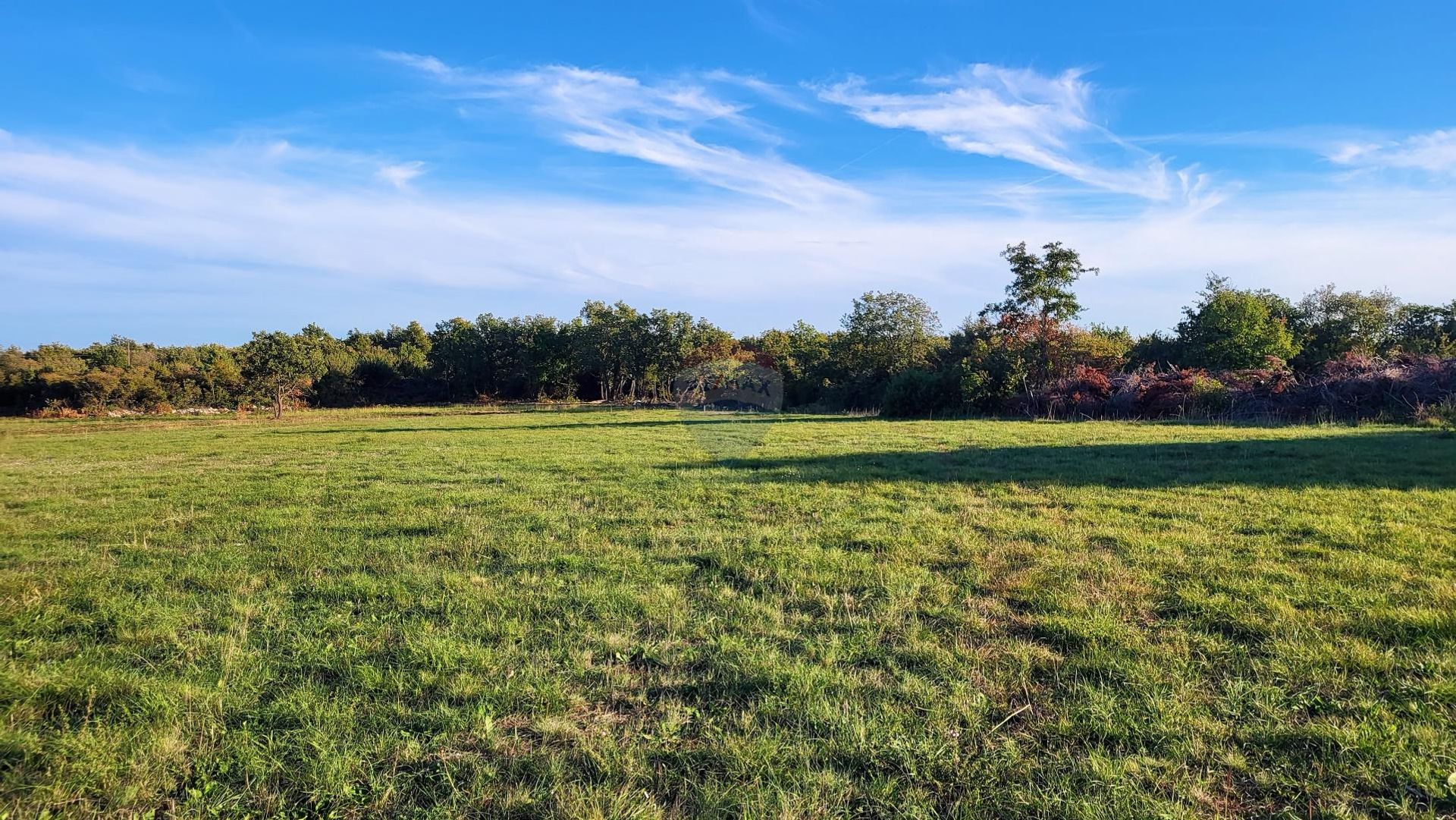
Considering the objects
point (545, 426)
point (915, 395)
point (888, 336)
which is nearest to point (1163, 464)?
point (915, 395)

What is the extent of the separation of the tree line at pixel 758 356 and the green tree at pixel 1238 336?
8cm

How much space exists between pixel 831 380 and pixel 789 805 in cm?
4239

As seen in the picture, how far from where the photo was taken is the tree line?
29156mm

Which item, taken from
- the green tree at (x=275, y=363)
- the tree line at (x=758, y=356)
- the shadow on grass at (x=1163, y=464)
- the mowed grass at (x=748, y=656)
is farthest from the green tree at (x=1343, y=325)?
the green tree at (x=275, y=363)

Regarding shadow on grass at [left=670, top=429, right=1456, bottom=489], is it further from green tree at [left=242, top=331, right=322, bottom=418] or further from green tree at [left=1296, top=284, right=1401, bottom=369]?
green tree at [left=242, top=331, right=322, bottom=418]

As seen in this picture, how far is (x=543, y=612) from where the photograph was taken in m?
4.31

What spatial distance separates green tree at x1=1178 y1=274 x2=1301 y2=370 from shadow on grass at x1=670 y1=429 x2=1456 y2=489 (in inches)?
A: 660

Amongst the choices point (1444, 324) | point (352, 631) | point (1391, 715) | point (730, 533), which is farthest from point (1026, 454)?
point (1444, 324)

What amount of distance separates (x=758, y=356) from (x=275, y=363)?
111ft

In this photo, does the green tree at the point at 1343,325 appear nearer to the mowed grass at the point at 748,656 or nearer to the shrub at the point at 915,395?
the shrub at the point at 915,395

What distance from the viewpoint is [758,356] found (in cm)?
5050

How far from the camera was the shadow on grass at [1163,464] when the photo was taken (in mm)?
8594

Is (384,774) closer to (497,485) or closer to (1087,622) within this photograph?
(1087,622)

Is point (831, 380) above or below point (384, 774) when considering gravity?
above
